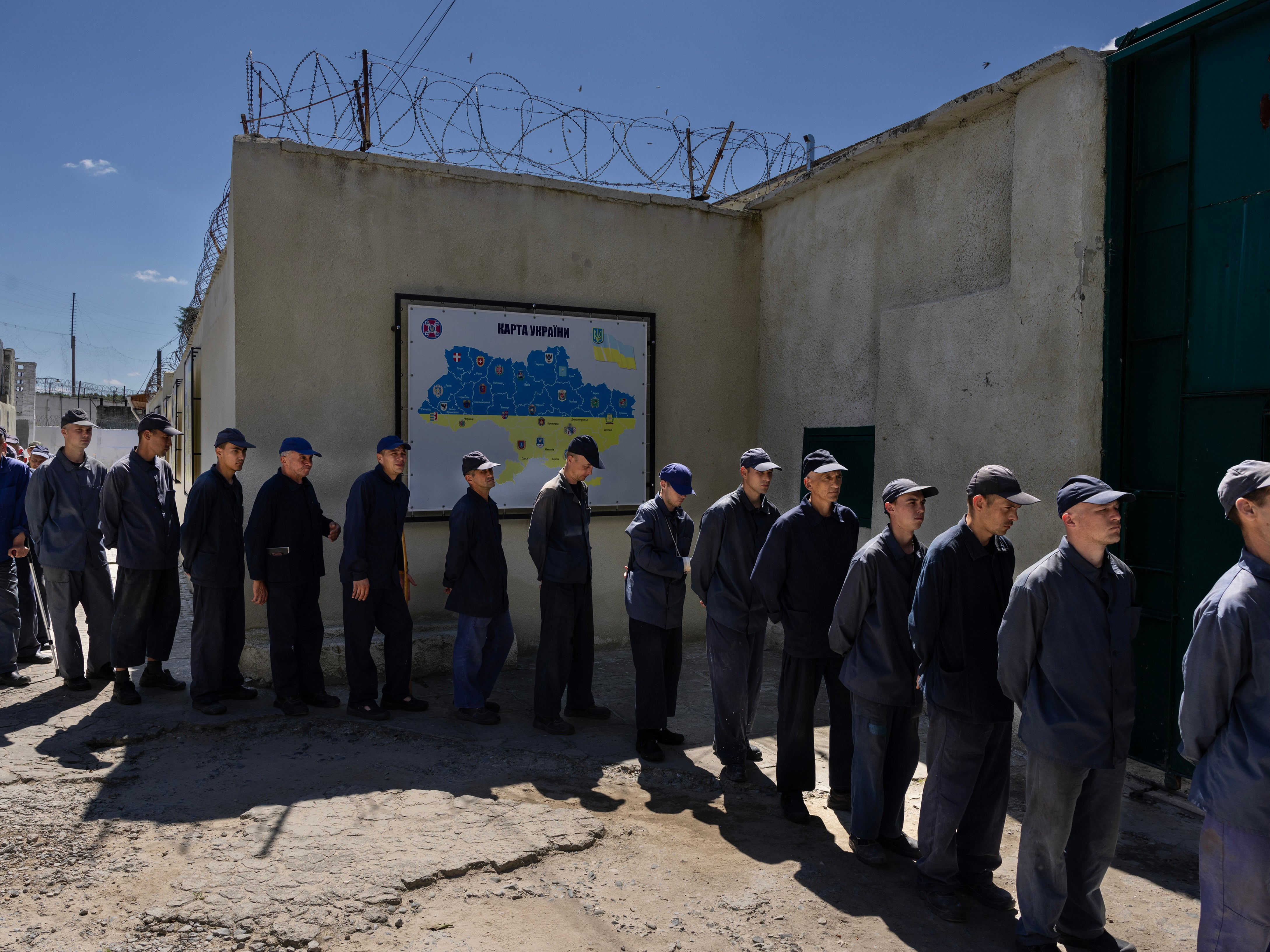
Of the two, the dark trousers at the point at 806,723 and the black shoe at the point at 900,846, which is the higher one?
the dark trousers at the point at 806,723

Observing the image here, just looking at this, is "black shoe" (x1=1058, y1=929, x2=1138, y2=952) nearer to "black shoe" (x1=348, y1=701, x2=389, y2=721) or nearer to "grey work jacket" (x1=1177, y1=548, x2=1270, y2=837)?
"grey work jacket" (x1=1177, y1=548, x2=1270, y2=837)

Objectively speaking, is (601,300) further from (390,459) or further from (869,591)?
(869,591)

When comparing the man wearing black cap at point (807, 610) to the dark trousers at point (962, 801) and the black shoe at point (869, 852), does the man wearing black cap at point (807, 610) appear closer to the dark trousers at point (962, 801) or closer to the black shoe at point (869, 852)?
the black shoe at point (869, 852)

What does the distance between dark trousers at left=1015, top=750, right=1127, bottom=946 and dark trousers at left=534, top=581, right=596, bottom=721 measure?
9.51ft

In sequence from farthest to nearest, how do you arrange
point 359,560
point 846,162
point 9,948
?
point 846,162
point 359,560
point 9,948

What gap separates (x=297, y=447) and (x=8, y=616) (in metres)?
2.42

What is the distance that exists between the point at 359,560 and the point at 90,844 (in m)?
2.10

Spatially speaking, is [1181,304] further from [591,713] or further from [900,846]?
[591,713]

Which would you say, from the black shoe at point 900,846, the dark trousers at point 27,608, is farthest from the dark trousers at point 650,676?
the dark trousers at point 27,608

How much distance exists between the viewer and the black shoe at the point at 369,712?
534cm

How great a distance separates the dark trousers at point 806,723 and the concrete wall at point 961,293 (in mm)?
1655

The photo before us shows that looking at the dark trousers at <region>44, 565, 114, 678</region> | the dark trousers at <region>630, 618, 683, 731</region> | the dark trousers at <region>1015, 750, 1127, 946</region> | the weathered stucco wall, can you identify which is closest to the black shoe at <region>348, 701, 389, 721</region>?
the weathered stucco wall

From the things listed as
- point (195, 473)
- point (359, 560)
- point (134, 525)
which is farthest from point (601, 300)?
point (195, 473)

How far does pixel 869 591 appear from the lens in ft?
12.3
